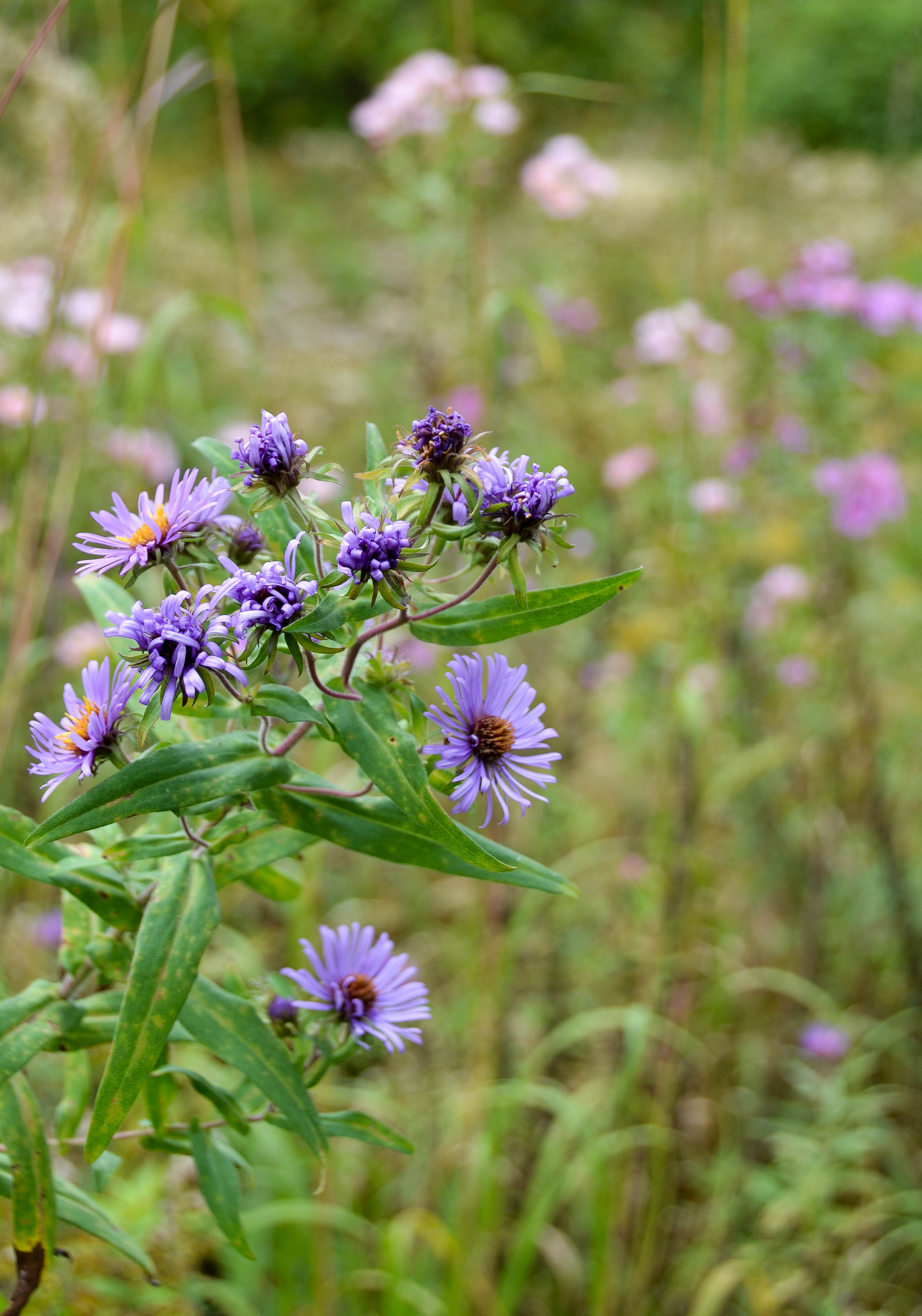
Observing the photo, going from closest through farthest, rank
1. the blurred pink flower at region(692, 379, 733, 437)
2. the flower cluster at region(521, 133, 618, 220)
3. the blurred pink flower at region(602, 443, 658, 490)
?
the blurred pink flower at region(602, 443, 658, 490), the blurred pink flower at region(692, 379, 733, 437), the flower cluster at region(521, 133, 618, 220)

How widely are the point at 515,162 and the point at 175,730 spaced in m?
8.20

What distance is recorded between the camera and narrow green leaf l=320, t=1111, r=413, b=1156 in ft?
2.21

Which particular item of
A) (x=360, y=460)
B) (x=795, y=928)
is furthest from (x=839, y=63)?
(x=795, y=928)

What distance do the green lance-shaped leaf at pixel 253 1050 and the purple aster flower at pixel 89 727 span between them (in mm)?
144

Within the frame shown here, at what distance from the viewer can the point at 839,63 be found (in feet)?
31.2

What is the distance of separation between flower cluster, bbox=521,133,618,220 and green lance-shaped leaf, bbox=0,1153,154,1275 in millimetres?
2697

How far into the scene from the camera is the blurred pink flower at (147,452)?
158 centimetres

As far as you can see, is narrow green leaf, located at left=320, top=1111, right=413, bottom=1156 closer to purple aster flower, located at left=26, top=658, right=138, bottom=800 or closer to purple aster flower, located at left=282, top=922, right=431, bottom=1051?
purple aster flower, located at left=282, top=922, right=431, bottom=1051

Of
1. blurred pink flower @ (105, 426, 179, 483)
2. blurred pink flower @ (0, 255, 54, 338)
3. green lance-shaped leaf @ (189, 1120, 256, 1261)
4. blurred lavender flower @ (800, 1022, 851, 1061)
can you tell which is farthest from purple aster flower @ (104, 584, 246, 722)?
blurred pink flower @ (0, 255, 54, 338)

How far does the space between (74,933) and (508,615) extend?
0.34 m

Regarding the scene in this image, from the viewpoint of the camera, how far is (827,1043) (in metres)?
1.75

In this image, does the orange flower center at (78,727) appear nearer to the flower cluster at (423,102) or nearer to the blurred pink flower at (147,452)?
the blurred pink flower at (147,452)

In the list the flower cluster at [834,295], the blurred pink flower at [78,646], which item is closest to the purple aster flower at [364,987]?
the blurred pink flower at [78,646]

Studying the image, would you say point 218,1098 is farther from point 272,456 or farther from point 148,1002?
point 272,456
